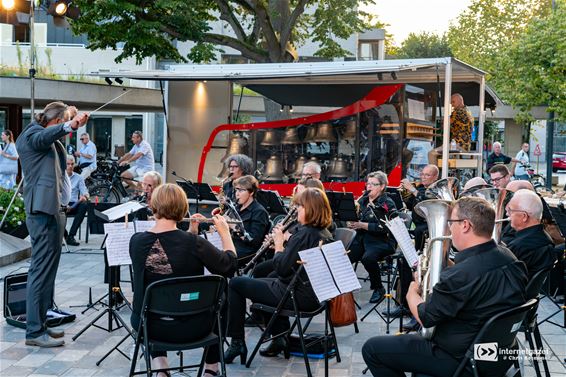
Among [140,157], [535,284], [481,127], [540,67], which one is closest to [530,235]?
[535,284]

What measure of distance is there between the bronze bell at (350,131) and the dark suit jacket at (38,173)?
6.90 meters

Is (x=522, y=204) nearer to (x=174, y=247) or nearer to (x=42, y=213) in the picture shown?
(x=174, y=247)

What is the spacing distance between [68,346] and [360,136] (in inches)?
284

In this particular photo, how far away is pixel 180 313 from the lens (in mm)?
4680

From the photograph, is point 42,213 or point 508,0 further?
point 508,0

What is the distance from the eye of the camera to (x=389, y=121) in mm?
12195

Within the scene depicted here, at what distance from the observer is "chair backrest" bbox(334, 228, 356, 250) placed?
6.55 m

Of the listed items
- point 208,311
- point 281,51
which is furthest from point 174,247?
point 281,51

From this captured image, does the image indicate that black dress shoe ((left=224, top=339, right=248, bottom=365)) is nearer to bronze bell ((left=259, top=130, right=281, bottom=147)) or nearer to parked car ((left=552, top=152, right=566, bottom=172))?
bronze bell ((left=259, top=130, right=281, bottom=147))

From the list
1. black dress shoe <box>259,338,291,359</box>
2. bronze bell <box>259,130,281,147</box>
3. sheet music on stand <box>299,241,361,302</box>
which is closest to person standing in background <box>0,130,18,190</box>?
bronze bell <box>259,130,281,147</box>

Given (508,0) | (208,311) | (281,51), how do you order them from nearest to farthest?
(208,311) < (281,51) < (508,0)

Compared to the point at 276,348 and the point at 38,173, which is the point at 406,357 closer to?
the point at 276,348

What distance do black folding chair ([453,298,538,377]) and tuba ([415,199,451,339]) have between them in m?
0.27

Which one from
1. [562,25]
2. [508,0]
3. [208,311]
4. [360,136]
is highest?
[508,0]
